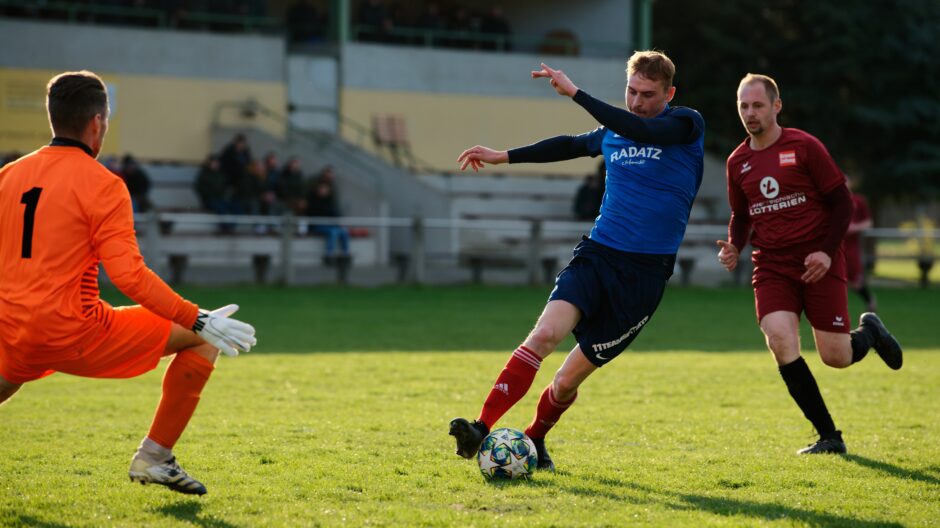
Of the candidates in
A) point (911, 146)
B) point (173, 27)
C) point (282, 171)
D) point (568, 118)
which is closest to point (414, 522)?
point (282, 171)

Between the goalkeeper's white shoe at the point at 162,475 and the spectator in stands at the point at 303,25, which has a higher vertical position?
the spectator in stands at the point at 303,25

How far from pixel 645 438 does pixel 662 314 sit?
10462mm

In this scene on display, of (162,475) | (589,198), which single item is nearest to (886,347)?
(162,475)

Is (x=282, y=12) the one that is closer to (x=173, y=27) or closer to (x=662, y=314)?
(x=173, y=27)

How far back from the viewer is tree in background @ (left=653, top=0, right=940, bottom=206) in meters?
32.0

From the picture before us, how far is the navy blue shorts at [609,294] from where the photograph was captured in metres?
6.28

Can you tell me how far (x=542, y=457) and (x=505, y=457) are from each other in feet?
1.49

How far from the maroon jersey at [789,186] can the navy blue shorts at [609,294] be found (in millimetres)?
1184

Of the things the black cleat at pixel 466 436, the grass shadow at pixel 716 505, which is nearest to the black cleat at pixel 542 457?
the grass shadow at pixel 716 505

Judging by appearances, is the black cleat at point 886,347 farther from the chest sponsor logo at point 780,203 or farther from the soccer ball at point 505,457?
the soccer ball at point 505,457

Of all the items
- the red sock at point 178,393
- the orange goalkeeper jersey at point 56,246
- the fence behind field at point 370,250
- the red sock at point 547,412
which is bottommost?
the fence behind field at point 370,250

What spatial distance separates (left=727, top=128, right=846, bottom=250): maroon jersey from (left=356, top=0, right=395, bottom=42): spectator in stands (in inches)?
889

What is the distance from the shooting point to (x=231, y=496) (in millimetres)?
5562

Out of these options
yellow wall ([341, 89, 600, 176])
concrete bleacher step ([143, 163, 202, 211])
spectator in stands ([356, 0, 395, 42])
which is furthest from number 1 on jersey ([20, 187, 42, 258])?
spectator in stands ([356, 0, 395, 42])
